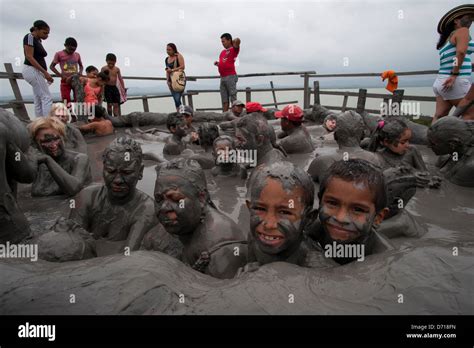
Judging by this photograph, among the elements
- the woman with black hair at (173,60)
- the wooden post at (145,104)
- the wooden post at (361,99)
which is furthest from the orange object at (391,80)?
the wooden post at (145,104)

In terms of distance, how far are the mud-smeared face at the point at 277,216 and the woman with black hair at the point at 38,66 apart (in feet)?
23.2

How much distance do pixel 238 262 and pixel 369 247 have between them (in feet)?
3.13

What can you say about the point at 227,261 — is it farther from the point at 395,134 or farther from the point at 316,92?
the point at 316,92

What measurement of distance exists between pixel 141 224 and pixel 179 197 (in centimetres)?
87

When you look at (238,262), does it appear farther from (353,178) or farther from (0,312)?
(0,312)

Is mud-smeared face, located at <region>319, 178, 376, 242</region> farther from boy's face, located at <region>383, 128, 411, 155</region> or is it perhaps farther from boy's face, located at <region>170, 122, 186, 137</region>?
boy's face, located at <region>170, 122, 186, 137</region>

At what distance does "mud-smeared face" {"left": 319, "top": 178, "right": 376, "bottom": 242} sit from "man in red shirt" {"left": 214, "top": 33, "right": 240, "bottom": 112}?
9.24 meters

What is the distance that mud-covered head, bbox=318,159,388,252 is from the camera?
2.19 metres

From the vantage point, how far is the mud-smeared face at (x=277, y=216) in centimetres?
220

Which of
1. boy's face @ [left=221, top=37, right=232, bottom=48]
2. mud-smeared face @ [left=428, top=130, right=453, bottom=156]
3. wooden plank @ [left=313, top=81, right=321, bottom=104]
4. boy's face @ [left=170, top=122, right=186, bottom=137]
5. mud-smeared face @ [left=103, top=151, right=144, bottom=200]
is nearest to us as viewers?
mud-smeared face @ [left=103, top=151, right=144, bottom=200]

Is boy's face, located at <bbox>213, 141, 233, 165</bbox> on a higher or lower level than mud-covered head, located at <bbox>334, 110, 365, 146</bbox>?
lower

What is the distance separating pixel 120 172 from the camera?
3.12m

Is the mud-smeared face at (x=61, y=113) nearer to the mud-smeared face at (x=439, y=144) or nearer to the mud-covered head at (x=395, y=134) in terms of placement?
the mud-covered head at (x=395, y=134)

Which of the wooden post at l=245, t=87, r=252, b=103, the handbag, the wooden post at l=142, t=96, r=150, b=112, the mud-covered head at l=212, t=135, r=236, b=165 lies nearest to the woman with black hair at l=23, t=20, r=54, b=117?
the handbag
